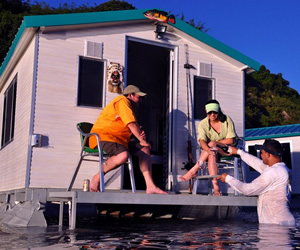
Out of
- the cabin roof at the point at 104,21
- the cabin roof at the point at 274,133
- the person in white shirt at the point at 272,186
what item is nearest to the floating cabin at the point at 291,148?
the cabin roof at the point at 274,133

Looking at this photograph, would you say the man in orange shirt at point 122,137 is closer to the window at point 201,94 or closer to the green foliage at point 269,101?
the window at point 201,94

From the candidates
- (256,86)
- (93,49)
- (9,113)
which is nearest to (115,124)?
(93,49)

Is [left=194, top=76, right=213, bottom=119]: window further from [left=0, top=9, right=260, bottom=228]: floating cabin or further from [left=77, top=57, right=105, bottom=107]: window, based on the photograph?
[left=77, top=57, right=105, bottom=107]: window

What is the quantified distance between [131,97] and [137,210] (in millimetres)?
2874

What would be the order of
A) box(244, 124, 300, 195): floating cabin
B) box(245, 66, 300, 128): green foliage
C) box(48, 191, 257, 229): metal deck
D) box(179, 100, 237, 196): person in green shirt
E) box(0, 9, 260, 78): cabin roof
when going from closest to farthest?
box(48, 191, 257, 229): metal deck → box(179, 100, 237, 196): person in green shirt → box(0, 9, 260, 78): cabin roof → box(244, 124, 300, 195): floating cabin → box(245, 66, 300, 128): green foliage

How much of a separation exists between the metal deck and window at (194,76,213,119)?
2.81 meters

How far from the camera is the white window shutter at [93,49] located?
268 inches

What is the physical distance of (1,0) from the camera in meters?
32.5

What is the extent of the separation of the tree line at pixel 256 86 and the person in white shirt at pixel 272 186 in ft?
83.1

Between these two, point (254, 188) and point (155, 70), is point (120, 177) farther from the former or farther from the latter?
point (155, 70)

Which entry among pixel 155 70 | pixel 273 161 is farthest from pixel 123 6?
pixel 273 161

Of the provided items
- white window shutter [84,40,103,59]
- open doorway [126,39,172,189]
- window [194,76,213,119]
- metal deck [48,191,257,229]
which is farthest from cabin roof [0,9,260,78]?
metal deck [48,191,257,229]

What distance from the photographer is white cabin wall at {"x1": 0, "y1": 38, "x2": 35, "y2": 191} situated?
21.0 feet

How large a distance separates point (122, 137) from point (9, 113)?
15.5ft
